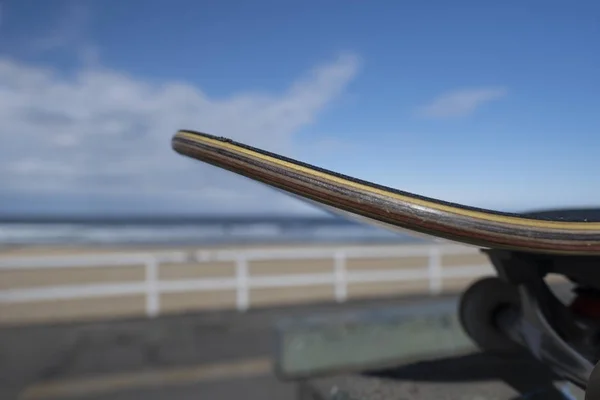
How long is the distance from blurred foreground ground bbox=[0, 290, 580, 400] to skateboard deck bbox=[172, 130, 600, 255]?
3.40 meters

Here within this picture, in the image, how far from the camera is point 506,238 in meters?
1.11

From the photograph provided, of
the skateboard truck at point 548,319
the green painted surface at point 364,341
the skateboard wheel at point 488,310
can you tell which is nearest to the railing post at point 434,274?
the green painted surface at point 364,341

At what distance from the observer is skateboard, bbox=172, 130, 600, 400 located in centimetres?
111

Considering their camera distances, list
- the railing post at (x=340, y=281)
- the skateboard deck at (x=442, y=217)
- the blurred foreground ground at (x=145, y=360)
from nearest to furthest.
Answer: the skateboard deck at (x=442, y=217), the blurred foreground ground at (x=145, y=360), the railing post at (x=340, y=281)

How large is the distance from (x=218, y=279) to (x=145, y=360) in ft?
8.75

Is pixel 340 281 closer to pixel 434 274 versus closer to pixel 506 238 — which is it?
pixel 434 274

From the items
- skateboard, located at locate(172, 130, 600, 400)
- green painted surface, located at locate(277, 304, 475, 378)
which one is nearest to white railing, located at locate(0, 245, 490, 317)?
green painted surface, located at locate(277, 304, 475, 378)

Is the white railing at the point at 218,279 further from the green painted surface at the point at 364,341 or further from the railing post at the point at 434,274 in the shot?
the green painted surface at the point at 364,341

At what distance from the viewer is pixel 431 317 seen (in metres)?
2.21

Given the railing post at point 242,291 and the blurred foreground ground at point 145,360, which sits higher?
the railing post at point 242,291

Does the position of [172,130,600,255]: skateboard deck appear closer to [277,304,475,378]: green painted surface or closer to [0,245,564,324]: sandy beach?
[277,304,475,378]: green painted surface

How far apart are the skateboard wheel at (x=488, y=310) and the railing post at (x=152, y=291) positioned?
19.0ft

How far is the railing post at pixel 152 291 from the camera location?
23.0 ft

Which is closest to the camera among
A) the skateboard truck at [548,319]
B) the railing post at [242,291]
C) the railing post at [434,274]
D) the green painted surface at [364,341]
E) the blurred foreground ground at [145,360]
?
the skateboard truck at [548,319]
